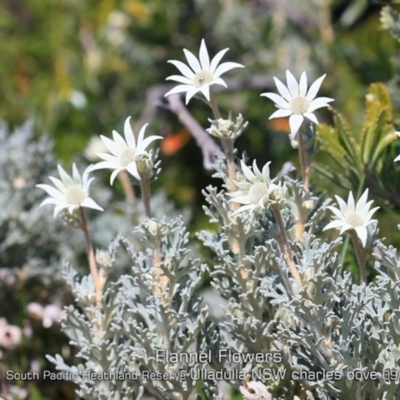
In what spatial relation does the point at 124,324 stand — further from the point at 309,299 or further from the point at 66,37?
Answer: the point at 66,37

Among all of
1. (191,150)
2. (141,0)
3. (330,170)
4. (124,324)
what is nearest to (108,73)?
(141,0)

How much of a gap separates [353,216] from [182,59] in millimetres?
1012

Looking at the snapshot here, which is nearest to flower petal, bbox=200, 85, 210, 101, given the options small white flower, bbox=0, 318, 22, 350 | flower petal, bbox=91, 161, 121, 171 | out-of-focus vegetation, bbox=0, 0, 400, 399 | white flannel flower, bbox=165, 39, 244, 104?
white flannel flower, bbox=165, 39, 244, 104

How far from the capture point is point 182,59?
1488 mm

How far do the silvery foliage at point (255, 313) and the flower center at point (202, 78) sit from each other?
0.28 ft

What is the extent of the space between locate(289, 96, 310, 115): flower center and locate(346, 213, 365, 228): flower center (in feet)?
0.32

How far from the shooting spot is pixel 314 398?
1.94 feet

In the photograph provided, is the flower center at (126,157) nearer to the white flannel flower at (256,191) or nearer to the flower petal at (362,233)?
the white flannel flower at (256,191)

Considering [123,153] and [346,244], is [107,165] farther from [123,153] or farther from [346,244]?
[346,244]

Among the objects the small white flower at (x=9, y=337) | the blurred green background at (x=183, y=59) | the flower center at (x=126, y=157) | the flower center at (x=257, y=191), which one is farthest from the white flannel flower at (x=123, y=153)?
the blurred green background at (x=183, y=59)

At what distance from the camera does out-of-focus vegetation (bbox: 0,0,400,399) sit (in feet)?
4.43

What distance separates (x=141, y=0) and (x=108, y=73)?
23 centimetres

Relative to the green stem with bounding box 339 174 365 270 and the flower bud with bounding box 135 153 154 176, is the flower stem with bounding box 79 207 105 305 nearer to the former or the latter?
the flower bud with bounding box 135 153 154 176

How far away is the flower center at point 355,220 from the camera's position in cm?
55
